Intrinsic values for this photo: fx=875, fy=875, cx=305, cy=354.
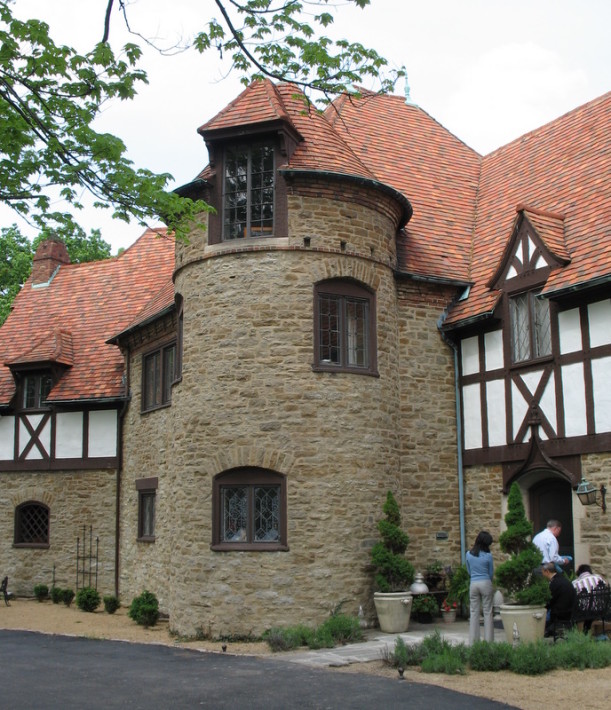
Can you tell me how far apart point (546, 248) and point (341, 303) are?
3512 mm

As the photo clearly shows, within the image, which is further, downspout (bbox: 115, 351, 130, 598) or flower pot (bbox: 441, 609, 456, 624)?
downspout (bbox: 115, 351, 130, 598)

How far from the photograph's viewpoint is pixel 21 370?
21.9 meters

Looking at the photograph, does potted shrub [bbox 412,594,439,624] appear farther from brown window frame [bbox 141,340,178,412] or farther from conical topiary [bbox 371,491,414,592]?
brown window frame [bbox 141,340,178,412]

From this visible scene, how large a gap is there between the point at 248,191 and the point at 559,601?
8056 millimetres

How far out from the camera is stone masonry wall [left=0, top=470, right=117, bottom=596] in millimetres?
20219

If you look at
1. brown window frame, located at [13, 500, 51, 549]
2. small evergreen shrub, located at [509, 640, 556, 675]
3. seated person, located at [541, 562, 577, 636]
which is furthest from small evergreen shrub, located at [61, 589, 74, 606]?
small evergreen shrub, located at [509, 640, 556, 675]

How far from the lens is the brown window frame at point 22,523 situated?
69.1 feet

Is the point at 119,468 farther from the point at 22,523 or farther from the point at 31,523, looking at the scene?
the point at 22,523

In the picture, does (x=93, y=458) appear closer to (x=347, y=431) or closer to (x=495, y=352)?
(x=347, y=431)

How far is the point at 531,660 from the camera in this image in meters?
9.80

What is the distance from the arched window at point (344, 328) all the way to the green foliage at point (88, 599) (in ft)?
26.1

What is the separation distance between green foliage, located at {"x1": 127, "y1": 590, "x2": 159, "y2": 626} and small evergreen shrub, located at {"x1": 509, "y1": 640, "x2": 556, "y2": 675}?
293 inches

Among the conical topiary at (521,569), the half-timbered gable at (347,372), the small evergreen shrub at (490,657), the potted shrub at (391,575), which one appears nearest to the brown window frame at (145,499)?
the half-timbered gable at (347,372)

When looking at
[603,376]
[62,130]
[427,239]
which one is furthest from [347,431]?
[62,130]
